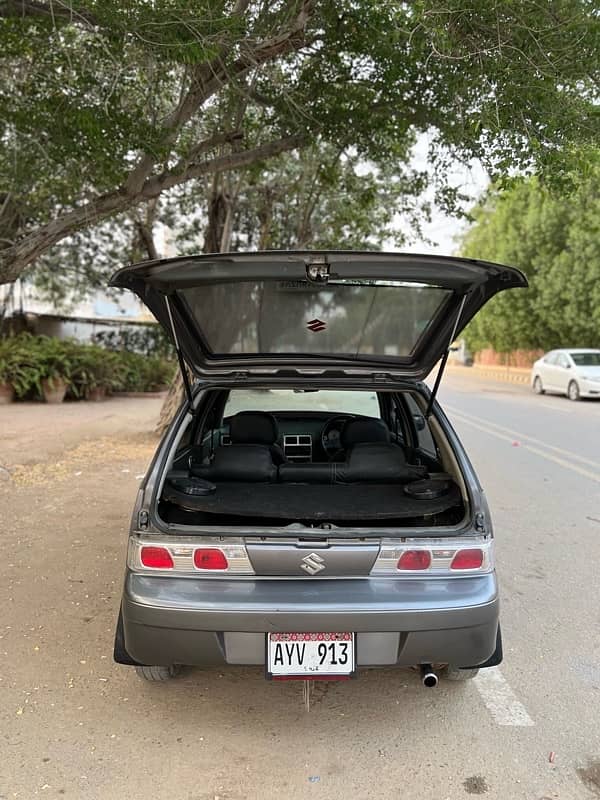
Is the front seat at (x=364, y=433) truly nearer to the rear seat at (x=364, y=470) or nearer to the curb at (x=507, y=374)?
the rear seat at (x=364, y=470)

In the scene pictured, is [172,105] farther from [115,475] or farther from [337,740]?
[337,740]

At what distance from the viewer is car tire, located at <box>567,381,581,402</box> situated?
17.8 metres

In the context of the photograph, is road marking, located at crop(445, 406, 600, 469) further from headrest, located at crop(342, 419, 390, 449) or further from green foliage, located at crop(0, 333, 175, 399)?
green foliage, located at crop(0, 333, 175, 399)

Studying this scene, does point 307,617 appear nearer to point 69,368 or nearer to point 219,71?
point 219,71

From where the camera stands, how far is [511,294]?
24688 mm

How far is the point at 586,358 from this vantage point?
18531 mm

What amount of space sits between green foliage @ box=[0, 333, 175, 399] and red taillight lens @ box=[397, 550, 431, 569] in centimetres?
1333

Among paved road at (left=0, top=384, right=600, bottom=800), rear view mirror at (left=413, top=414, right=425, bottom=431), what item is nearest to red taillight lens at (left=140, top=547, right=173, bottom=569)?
paved road at (left=0, top=384, right=600, bottom=800)

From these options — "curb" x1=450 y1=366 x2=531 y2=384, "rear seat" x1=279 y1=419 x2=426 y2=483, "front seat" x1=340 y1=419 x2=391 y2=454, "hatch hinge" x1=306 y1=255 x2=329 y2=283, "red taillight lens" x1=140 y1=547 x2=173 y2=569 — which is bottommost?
"curb" x1=450 y1=366 x2=531 y2=384

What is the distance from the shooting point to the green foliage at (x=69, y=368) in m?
14.4

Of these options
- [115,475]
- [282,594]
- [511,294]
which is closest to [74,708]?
[282,594]

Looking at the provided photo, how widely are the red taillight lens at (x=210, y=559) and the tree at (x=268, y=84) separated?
397 centimetres

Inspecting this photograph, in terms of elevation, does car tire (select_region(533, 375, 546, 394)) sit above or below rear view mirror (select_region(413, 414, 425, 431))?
below

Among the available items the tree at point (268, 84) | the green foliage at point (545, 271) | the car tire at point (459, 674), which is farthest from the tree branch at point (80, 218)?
the green foliage at point (545, 271)
